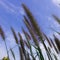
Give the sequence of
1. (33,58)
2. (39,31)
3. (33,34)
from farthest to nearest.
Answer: (33,58), (33,34), (39,31)

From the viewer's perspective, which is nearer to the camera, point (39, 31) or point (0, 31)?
point (39, 31)

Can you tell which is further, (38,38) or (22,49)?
(22,49)

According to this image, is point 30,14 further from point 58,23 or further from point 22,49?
point 22,49

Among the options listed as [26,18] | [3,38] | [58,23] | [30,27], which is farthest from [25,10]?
[3,38]

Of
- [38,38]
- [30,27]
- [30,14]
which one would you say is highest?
[30,14]

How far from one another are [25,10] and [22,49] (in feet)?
5.20

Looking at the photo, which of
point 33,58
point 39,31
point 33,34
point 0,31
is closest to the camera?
point 39,31

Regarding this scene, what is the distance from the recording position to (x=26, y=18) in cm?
424

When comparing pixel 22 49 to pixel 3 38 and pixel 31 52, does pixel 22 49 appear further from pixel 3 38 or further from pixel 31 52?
pixel 3 38

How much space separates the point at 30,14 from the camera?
4.12 meters

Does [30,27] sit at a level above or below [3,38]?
→ below

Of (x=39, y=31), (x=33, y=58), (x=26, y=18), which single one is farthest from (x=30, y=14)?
(x=33, y=58)

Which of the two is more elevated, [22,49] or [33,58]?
[22,49]

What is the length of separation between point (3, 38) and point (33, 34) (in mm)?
2089
